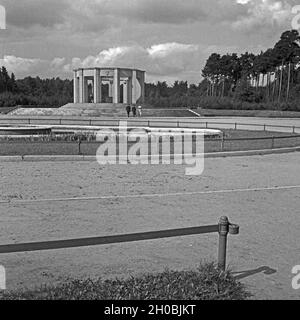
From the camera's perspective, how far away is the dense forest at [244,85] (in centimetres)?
6864

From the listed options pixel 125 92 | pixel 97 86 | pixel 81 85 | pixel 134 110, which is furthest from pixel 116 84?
pixel 134 110

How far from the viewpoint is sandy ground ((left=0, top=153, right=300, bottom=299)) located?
4852 millimetres

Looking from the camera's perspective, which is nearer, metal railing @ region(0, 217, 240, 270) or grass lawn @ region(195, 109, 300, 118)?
metal railing @ region(0, 217, 240, 270)

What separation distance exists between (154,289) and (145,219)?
289cm

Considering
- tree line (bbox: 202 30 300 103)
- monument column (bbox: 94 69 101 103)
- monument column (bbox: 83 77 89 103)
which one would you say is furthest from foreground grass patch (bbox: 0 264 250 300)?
tree line (bbox: 202 30 300 103)

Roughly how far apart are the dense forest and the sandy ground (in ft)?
179

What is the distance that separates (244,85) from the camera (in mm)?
81562

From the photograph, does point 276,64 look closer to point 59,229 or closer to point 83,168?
point 83,168

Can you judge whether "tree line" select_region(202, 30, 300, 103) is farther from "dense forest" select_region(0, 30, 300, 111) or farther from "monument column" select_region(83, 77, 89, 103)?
"monument column" select_region(83, 77, 89, 103)

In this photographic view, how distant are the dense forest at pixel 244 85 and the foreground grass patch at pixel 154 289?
60695 millimetres

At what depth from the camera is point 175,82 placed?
16550 centimetres

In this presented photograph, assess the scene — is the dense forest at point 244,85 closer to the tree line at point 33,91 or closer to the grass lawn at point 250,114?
the tree line at point 33,91
